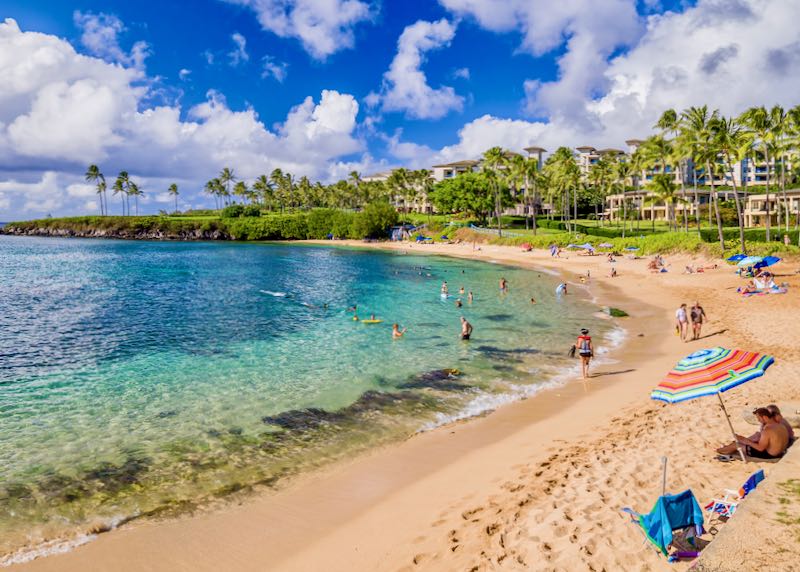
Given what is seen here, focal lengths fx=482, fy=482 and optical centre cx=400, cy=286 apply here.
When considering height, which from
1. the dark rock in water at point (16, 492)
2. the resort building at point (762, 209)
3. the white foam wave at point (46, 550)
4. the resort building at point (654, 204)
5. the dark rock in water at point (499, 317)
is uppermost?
the resort building at point (654, 204)

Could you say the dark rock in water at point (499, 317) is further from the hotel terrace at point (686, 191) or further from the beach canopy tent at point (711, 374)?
the hotel terrace at point (686, 191)

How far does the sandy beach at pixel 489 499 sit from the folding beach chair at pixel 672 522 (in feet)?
1.02

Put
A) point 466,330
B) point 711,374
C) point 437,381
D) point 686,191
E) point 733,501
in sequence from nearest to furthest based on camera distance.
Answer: point 733,501, point 711,374, point 437,381, point 466,330, point 686,191

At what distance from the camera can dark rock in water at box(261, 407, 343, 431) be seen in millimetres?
15669

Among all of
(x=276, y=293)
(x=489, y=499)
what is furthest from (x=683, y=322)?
(x=276, y=293)

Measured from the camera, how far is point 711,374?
29.9ft

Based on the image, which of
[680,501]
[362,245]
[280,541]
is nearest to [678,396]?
[680,501]

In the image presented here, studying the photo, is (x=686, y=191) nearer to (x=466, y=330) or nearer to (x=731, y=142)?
(x=731, y=142)

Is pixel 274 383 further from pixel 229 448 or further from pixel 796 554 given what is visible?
pixel 796 554

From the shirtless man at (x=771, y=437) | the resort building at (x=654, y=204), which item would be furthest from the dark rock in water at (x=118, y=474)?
the resort building at (x=654, y=204)

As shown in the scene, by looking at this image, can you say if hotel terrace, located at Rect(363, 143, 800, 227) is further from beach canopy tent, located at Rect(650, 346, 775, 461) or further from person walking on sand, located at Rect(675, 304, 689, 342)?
beach canopy tent, located at Rect(650, 346, 775, 461)

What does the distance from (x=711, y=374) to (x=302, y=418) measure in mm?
11945

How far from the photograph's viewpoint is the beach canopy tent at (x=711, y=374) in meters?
8.79

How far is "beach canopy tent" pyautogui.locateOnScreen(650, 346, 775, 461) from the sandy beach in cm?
188
